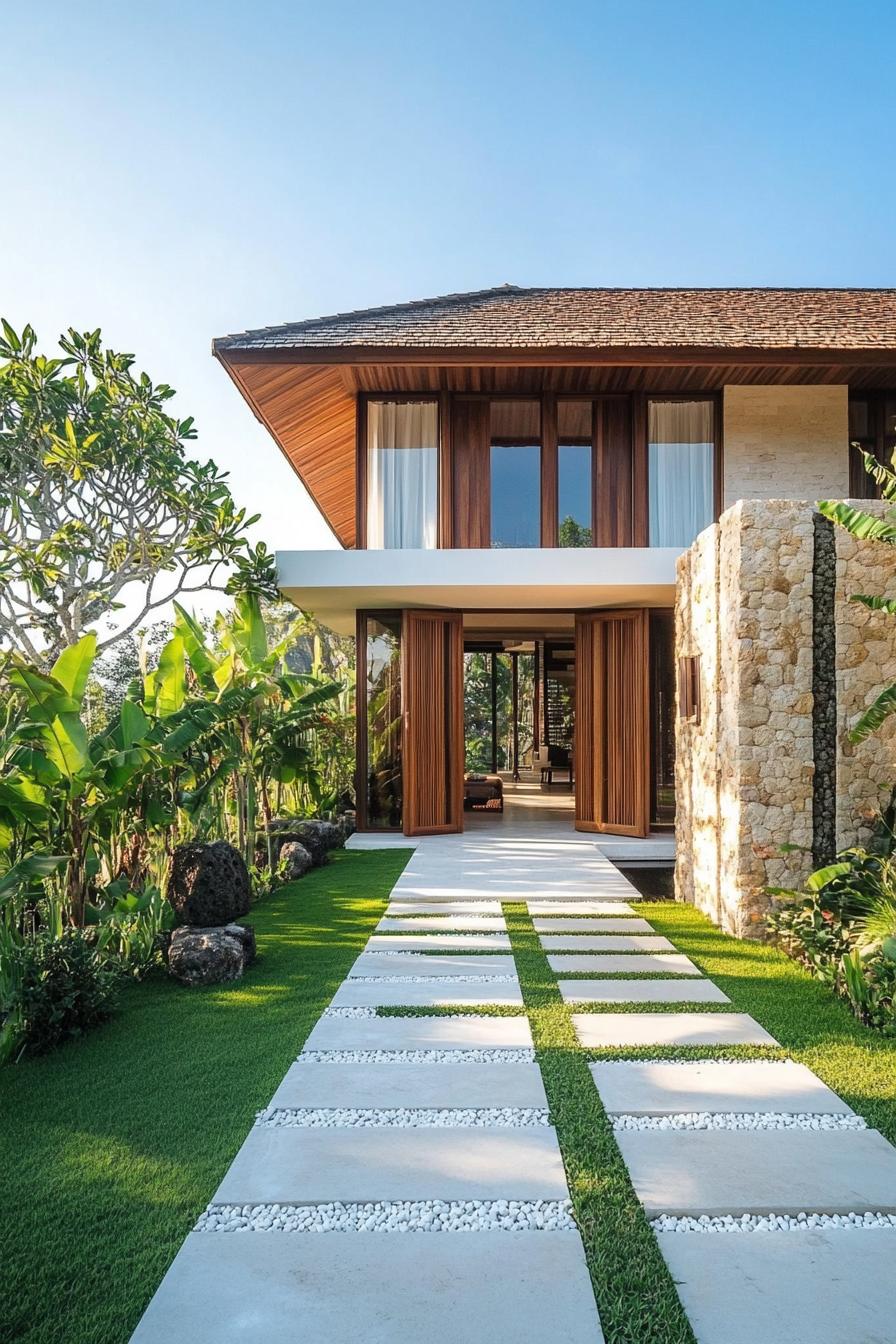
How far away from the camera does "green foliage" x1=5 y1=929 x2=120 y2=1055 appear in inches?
174

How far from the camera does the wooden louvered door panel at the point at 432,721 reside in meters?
12.4

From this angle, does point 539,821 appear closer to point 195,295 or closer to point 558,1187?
point 195,295

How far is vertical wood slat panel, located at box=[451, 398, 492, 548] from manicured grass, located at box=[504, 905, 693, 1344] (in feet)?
27.7

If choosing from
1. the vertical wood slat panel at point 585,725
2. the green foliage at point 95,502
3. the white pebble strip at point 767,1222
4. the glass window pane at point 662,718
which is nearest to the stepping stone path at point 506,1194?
the white pebble strip at point 767,1222

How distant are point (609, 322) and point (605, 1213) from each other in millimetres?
11320

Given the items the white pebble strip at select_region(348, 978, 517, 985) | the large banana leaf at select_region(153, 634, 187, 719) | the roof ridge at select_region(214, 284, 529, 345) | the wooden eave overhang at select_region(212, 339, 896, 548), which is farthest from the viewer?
the roof ridge at select_region(214, 284, 529, 345)

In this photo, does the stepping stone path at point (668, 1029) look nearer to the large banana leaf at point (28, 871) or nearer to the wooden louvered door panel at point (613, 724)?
the large banana leaf at point (28, 871)

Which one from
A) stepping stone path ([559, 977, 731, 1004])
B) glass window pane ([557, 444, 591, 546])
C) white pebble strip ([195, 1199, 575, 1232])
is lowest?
stepping stone path ([559, 977, 731, 1004])

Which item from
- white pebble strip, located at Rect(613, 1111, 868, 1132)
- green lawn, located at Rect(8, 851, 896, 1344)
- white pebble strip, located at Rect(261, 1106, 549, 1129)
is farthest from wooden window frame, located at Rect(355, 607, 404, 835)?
white pebble strip, located at Rect(613, 1111, 868, 1132)

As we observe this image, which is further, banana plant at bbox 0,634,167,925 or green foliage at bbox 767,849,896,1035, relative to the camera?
banana plant at bbox 0,634,167,925

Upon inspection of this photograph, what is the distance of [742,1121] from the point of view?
352cm

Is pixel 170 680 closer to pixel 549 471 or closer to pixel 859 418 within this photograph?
pixel 549 471

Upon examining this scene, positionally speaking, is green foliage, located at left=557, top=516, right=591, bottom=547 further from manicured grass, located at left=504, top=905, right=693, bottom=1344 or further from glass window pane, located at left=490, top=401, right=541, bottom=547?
manicured grass, located at left=504, top=905, right=693, bottom=1344

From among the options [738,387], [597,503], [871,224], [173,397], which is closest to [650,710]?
[597,503]
